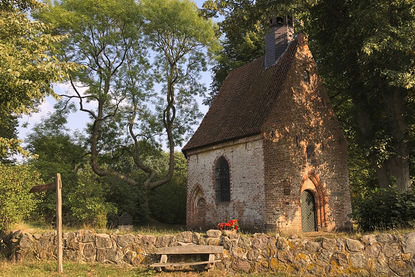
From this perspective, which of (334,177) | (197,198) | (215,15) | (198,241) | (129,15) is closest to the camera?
(198,241)

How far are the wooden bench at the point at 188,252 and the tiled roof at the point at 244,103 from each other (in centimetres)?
759

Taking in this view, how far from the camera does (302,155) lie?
16.9 meters

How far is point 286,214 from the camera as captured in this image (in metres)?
15.7

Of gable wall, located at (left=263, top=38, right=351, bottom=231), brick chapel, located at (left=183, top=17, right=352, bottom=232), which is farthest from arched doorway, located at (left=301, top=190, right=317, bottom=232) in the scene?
gable wall, located at (left=263, top=38, right=351, bottom=231)

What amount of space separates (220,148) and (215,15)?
689 cm

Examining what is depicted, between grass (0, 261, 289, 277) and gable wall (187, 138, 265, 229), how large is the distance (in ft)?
22.5

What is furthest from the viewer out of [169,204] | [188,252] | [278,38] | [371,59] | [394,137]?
[169,204]

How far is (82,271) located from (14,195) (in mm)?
5924

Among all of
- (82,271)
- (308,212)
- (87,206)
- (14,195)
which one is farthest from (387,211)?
(87,206)

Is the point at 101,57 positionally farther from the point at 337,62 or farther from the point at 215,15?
the point at 337,62

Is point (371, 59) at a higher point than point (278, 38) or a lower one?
lower

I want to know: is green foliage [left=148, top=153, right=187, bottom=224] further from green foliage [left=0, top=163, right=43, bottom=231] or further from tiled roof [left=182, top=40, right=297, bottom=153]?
green foliage [left=0, top=163, right=43, bottom=231]

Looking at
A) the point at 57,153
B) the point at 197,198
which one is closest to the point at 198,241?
the point at 197,198

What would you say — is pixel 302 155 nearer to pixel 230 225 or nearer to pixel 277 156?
pixel 277 156
